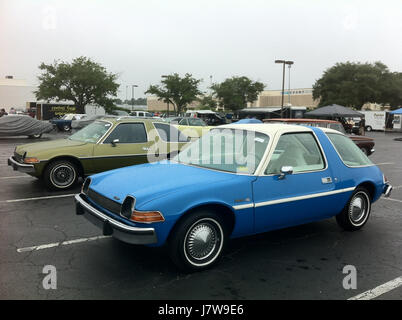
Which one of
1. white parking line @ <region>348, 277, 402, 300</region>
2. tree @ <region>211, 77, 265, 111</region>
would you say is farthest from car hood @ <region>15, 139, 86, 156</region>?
tree @ <region>211, 77, 265, 111</region>

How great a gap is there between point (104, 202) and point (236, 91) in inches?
2147

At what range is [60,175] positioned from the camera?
7.62m

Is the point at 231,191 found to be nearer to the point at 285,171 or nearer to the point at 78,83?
the point at 285,171

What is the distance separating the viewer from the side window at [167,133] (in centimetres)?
866

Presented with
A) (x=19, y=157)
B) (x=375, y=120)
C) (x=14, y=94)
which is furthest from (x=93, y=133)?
(x=14, y=94)

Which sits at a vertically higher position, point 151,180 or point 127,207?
point 151,180

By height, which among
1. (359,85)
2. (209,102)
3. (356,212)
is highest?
A: (359,85)

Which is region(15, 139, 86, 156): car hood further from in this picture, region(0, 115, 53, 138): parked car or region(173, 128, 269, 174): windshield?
region(0, 115, 53, 138): parked car

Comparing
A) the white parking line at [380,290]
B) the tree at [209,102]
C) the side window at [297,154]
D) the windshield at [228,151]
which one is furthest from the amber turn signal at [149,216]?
the tree at [209,102]

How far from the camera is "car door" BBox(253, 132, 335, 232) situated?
162 inches

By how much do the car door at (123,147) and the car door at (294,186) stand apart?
4294mm

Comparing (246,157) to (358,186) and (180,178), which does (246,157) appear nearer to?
(180,178)

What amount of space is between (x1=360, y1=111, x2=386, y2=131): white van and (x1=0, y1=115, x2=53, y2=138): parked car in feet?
119
